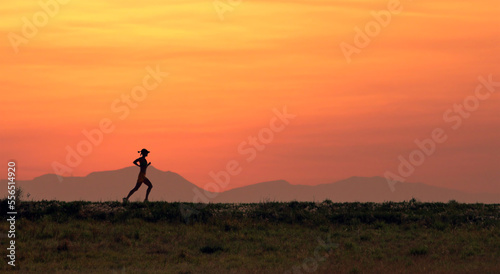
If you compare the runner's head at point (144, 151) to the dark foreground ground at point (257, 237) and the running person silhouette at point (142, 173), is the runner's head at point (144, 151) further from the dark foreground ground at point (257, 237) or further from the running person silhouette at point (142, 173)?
the dark foreground ground at point (257, 237)

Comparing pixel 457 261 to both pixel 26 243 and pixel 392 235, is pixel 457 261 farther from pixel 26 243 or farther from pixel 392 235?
pixel 26 243

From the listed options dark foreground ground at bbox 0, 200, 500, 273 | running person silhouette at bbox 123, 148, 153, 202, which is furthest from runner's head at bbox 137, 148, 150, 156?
dark foreground ground at bbox 0, 200, 500, 273

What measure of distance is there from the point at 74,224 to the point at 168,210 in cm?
437

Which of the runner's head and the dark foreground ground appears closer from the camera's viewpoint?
the dark foreground ground

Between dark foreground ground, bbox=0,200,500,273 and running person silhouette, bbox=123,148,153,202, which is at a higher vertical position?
running person silhouette, bbox=123,148,153,202

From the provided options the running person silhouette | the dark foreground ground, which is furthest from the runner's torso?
the dark foreground ground

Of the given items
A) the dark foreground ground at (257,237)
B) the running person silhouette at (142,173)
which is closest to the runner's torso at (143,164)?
the running person silhouette at (142,173)

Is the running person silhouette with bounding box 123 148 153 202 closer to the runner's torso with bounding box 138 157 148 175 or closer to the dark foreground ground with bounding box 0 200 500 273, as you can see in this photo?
the runner's torso with bounding box 138 157 148 175

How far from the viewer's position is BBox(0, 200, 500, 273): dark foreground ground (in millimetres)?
25109

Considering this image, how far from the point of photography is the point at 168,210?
32531 millimetres

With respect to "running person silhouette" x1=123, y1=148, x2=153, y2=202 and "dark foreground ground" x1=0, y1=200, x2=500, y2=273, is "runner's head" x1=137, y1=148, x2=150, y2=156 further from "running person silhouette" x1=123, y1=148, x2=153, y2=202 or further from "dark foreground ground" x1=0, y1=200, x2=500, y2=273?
"dark foreground ground" x1=0, y1=200, x2=500, y2=273

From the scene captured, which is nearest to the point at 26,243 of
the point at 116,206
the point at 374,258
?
the point at 116,206

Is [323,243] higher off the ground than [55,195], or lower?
lower

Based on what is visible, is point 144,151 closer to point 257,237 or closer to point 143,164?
point 143,164
